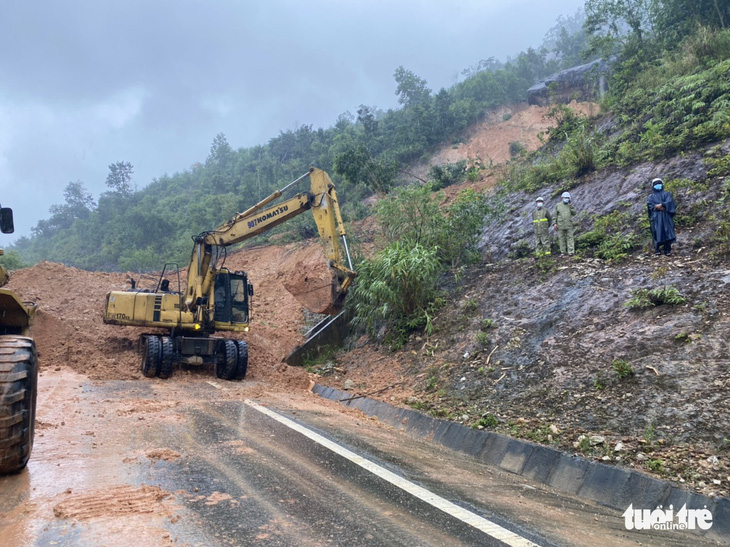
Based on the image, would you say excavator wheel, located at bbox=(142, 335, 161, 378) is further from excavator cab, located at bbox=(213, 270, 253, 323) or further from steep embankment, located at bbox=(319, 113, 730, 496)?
steep embankment, located at bbox=(319, 113, 730, 496)

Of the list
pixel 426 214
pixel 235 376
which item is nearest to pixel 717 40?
pixel 426 214

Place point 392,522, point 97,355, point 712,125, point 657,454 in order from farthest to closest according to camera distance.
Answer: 1. point 97,355
2. point 712,125
3. point 657,454
4. point 392,522

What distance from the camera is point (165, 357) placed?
12.5 m

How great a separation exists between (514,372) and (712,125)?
7671 millimetres

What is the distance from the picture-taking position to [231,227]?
13.2m

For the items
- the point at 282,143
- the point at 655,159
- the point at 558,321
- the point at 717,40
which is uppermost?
the point at 282,143

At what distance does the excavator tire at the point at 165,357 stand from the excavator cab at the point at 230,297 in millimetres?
1322

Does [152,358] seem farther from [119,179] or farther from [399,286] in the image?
[119,179]

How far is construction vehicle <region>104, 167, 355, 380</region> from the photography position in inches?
486

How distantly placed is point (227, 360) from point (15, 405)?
7943 millimetres

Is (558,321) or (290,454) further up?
(558,321)

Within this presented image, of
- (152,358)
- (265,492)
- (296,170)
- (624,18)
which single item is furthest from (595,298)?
(296,170)

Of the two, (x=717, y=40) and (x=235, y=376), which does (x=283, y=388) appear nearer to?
(x=235, y=376)

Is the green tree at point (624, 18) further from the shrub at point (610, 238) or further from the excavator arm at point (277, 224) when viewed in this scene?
the excavator arm at point (277, 224)
